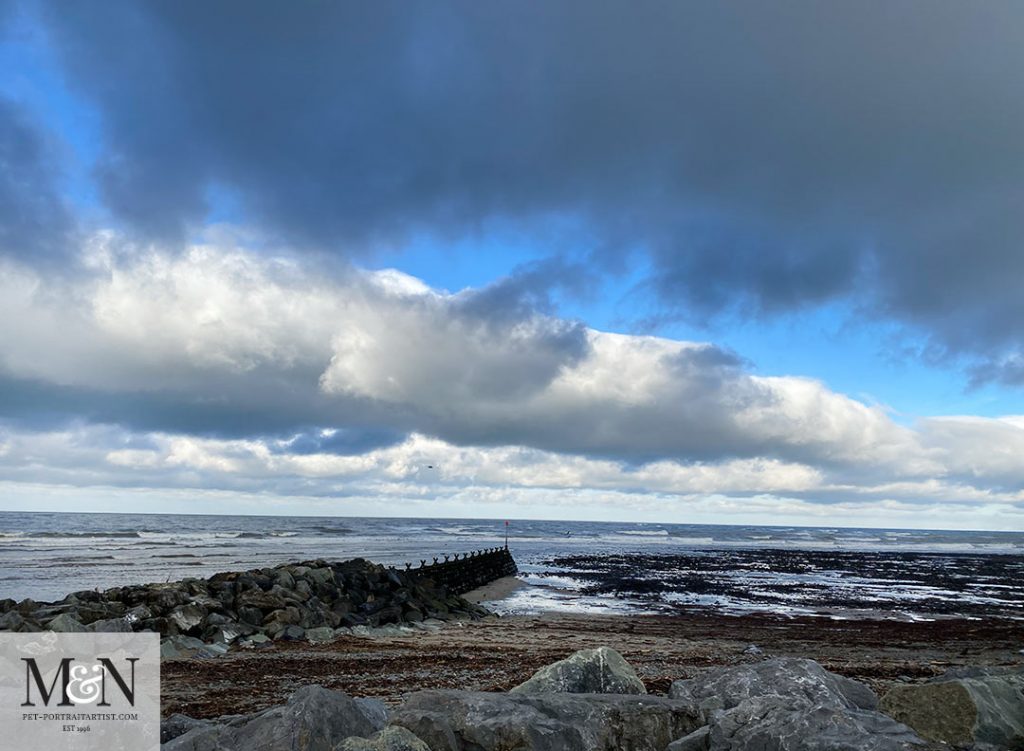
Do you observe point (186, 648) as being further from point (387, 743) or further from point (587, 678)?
point (387, 743)

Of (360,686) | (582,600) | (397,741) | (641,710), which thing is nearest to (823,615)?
(582,600)

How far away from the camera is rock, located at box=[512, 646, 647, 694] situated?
786 centimetres

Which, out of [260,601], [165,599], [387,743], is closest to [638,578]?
[260,601]

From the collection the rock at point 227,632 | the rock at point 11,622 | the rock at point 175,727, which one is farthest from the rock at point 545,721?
the rock at point 11,622

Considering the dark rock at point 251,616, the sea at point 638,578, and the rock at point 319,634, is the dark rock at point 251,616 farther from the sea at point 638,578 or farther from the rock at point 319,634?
the sea at point 638,578

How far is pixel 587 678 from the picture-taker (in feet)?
26.0

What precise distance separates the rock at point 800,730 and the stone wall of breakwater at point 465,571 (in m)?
23.5

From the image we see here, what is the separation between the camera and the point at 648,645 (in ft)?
58.6

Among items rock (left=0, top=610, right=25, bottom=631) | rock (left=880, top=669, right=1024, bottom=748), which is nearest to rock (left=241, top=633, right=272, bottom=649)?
rock (left=0, top=610, right=25, bottom=631)

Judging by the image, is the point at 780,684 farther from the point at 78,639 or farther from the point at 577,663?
the point at 78,639

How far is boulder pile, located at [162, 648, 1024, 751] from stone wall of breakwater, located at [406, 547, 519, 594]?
22.7 m

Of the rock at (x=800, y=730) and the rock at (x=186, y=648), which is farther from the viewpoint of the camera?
the rock at (x=186, y=648)

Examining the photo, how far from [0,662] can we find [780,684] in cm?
999

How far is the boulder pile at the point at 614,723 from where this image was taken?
227 inches
